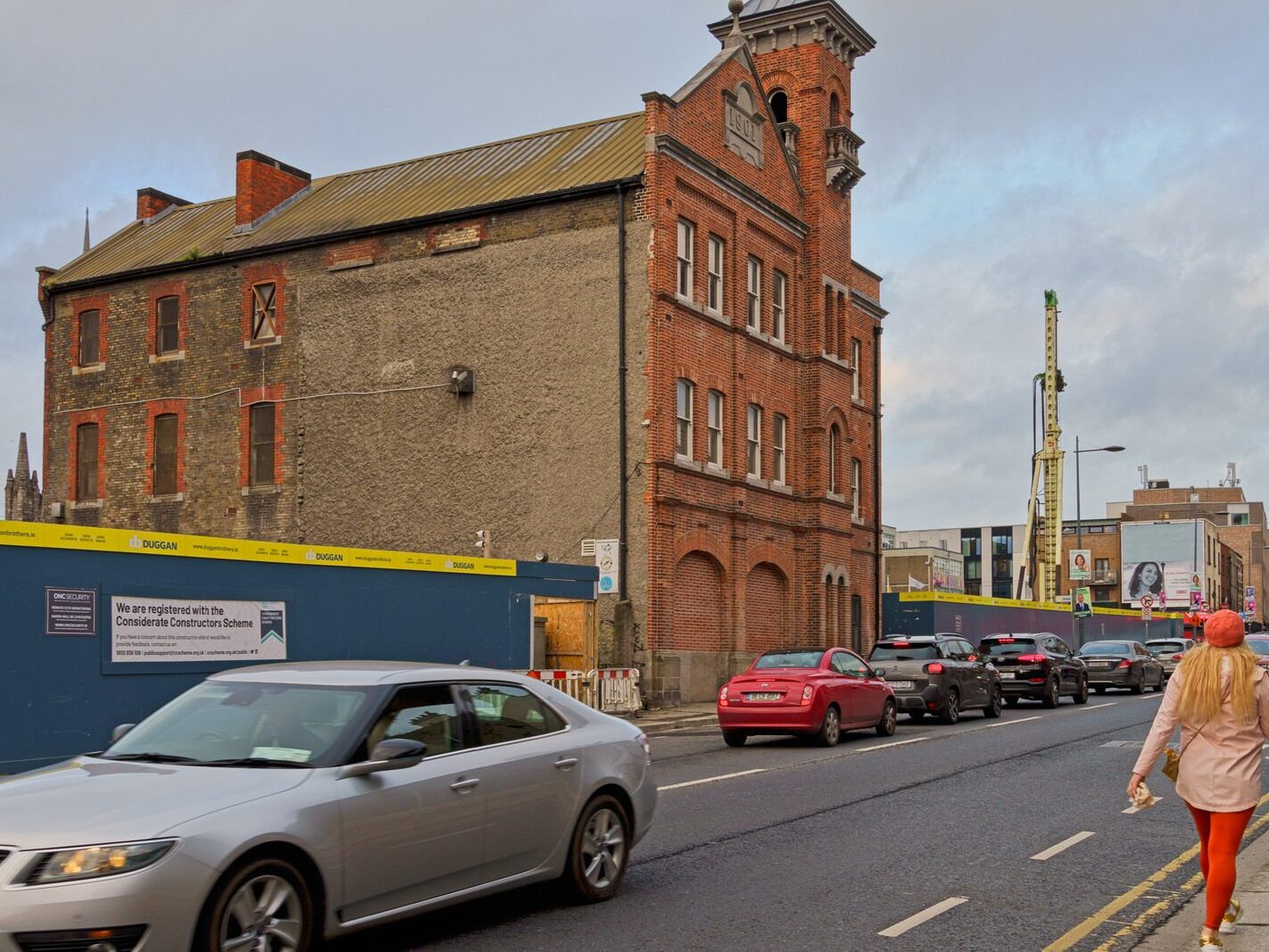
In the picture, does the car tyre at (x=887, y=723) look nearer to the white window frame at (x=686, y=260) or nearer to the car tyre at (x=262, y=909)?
the white window frame at (x=686, y=260)

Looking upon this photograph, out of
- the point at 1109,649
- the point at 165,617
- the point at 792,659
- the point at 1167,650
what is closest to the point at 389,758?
the point at 165,617

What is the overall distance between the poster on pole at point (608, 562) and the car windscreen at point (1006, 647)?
797 centimetres

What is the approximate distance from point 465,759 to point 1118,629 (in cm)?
6731

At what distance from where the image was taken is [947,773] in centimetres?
1600

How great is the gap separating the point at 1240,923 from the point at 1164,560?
120453 millimetres

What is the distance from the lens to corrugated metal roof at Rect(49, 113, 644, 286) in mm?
33312

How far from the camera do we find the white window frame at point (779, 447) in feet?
120

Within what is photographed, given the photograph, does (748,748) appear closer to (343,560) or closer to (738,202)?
(343,560)

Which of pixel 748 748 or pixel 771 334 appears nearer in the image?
pixel 748 748

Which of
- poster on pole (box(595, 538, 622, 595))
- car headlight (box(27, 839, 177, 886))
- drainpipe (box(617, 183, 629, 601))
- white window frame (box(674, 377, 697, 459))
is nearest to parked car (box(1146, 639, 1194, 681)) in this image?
white window frame (box(674, 377, 697, 459))

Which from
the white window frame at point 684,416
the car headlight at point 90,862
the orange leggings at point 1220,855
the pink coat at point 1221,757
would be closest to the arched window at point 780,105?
the white window frame at point 684,416

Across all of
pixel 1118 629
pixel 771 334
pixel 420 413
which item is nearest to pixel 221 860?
pixel 420 413

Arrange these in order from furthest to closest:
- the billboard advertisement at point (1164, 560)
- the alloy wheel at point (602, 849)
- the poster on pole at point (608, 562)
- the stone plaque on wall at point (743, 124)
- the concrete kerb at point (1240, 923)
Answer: the billboard advertisement at point (1164, 560), the stone plaque on wall at point (743, 124), the poster on pole at point (608, 562), the alloy wheel at point (602, 849), the concrete kerb at point (1240, 923)

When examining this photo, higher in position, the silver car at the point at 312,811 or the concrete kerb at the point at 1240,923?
the silver car at the point at 312,811
